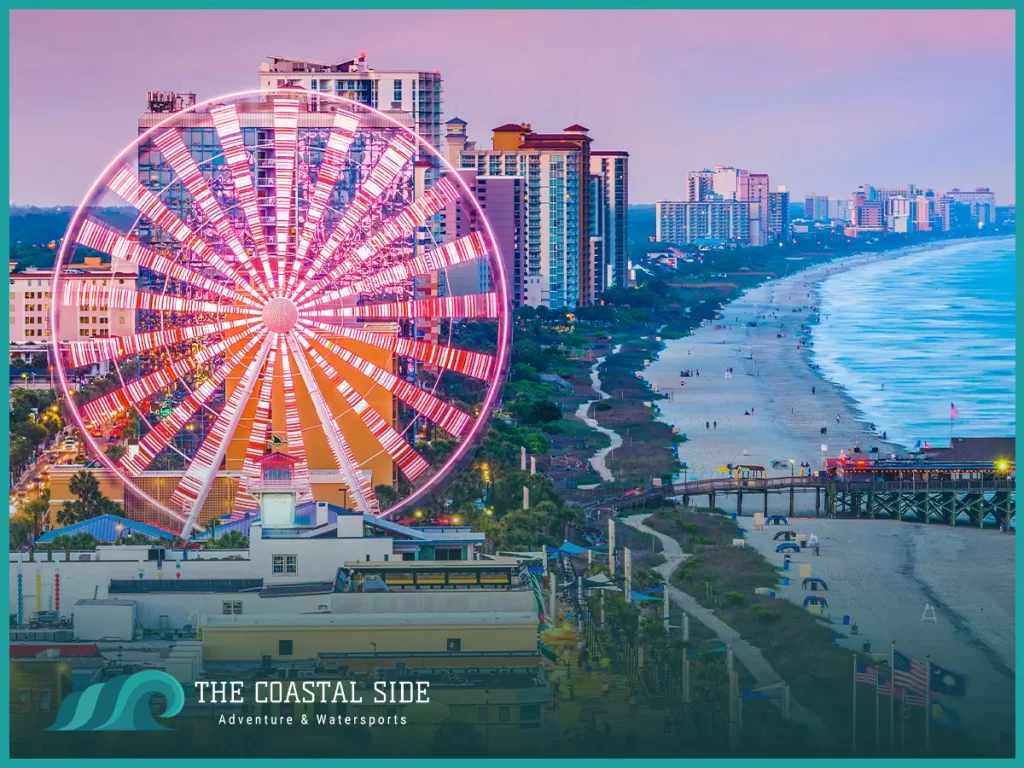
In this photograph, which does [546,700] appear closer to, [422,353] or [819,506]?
[422,353]

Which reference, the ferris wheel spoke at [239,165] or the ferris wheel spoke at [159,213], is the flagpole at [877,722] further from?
the ferris wheel spoke at [159,213]

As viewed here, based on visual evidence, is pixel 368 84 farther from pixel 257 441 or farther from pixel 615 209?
pixel 615 209

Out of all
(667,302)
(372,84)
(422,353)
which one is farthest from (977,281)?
(422,353)

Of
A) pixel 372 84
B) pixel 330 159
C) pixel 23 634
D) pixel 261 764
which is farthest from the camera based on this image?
pixel 372 84

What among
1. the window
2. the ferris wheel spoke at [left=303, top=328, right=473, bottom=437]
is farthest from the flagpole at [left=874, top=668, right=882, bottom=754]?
the ferris wheel spoke at [left=303, top=328, right=473, bottom=437]

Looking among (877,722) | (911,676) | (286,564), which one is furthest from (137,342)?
(877,722)

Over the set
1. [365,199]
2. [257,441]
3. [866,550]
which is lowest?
[866,550]
